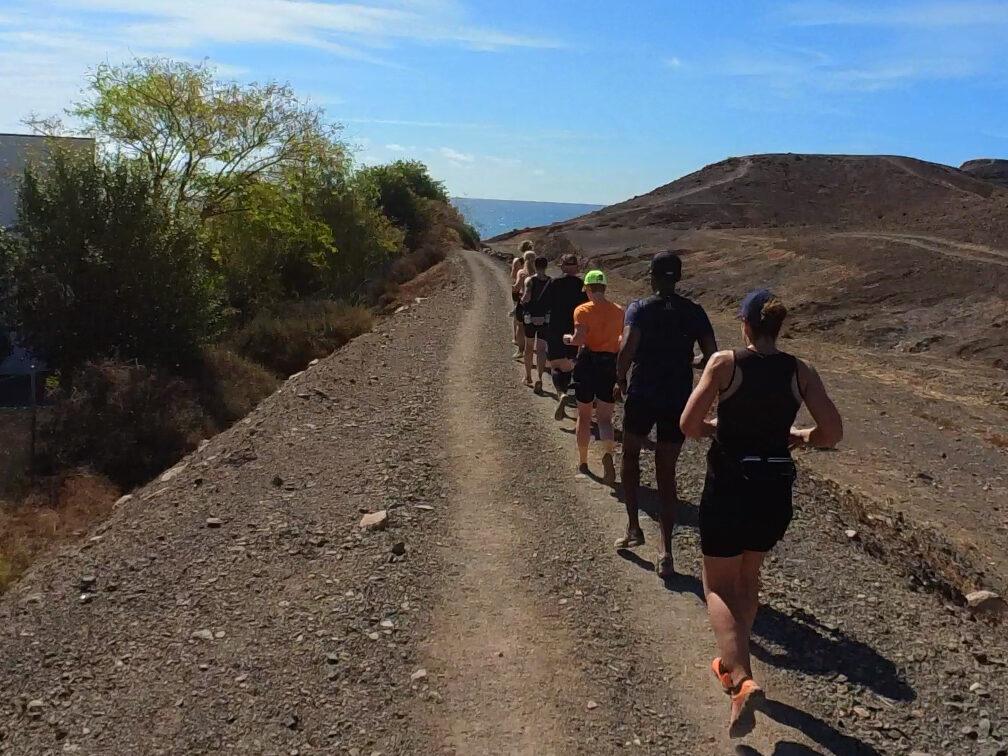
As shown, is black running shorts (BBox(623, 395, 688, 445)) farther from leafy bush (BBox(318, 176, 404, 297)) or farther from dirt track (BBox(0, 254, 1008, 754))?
leafy bush (BBox(318, 176, 404, 297))

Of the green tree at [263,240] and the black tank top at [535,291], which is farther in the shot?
the green tree at [263,240]

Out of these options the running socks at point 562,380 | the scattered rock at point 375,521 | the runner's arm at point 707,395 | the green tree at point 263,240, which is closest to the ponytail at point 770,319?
the runner's arm at point 707,395

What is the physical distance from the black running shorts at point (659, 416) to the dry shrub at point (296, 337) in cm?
1814

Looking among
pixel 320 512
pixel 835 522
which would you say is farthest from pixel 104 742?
pixel 835 522

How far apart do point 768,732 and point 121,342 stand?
19.0 meters

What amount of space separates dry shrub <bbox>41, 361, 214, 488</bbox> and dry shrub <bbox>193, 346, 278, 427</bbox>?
2.45 ft

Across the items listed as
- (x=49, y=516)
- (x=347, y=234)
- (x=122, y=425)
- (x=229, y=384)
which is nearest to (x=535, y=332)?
(x=49, y=516)

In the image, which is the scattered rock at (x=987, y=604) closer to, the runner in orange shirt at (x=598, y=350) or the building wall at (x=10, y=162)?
the runner in orange shirt at (x=598, y=350)

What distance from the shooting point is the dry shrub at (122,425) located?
1537 centimetres

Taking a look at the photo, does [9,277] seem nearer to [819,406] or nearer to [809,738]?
[819,406]

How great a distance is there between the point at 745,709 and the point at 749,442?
1.19 metres

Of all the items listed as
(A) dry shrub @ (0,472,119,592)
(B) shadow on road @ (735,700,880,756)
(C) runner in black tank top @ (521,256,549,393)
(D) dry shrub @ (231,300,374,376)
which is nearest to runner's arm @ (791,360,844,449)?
(B) shadow on road @ (735,700,880,756)

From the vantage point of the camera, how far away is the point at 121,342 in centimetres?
2003

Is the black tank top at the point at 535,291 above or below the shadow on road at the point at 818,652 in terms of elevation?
above
